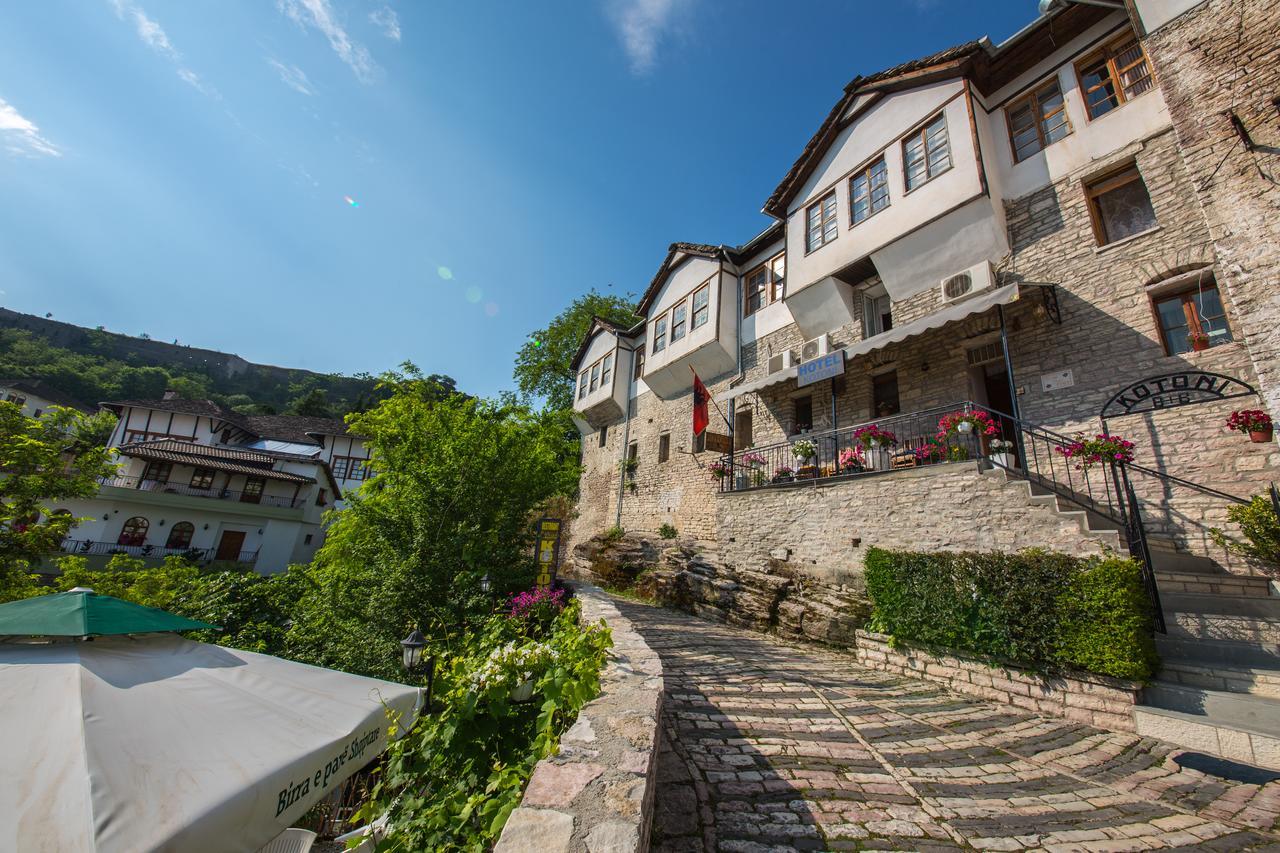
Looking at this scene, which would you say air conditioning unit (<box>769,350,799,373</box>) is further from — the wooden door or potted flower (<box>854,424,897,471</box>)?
the wooden door

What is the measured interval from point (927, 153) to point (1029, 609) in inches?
378

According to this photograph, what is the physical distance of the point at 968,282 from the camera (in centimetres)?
955

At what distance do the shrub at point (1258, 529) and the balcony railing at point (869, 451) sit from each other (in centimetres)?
275

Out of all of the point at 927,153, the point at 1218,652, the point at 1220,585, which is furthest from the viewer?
the point at 927,153

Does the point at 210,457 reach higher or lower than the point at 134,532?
higher

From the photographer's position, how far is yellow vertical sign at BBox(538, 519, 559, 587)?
30.6 ft

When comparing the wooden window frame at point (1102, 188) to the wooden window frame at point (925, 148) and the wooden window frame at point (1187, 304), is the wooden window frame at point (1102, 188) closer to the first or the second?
the wooden window frame at point (1187, 304)

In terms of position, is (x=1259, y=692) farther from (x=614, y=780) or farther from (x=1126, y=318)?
(x=614, y=780)

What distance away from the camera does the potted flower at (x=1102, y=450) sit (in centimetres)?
679

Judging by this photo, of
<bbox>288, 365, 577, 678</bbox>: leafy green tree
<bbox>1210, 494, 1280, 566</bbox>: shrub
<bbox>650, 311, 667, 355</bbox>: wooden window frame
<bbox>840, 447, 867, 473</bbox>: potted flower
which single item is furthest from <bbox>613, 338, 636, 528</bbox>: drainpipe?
<bbox>1210, 494, 1280, 566</bbox>: shrub

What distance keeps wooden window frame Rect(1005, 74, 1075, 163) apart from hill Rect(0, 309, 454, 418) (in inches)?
1768

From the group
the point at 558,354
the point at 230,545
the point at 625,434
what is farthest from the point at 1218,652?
the point at 230,545

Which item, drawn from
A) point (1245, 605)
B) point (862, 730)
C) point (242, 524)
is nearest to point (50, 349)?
point (242, 524)

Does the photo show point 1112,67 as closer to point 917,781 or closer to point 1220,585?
point 1220,585
